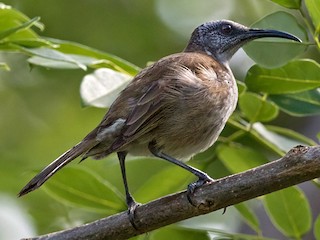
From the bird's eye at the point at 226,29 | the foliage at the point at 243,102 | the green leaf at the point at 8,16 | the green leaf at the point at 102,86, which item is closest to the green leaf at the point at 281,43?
the foliage at the point at 243,102

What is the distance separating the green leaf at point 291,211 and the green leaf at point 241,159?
0.79 feet

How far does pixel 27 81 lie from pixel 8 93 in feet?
0.73

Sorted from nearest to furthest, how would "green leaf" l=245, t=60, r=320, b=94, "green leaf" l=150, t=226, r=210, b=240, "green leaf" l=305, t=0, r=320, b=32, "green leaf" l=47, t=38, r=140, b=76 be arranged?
"green leaf" l=305, t=0, r=320, b=32 < "green leaf" l=245, t=60, r=320, b=94 < "green leaf" l=150, t=226, r=210, b=240 < "green leaf" l=47, t=38, r=140, b=76

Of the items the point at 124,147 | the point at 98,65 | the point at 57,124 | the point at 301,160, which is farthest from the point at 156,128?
the point at 57,124

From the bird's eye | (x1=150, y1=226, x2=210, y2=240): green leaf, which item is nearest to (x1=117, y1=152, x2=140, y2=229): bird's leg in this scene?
(x1=150, y1=226, x2=210, y2=240): green leaf

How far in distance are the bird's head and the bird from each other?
2.93ft

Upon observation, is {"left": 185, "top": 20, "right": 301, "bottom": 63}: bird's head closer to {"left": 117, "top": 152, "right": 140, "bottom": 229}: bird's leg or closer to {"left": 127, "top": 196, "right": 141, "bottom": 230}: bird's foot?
{"left": 117, "top": 152, "right": 140, "bottom": 229}: bird's leg

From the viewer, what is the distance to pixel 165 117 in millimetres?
4547

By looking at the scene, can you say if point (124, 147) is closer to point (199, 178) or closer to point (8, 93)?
point (199, 178)

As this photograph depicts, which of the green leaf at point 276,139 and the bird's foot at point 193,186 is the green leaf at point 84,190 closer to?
the bird's foot at point 193,186

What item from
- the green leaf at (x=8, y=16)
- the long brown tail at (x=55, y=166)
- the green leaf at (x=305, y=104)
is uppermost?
the green leaf at (x=8, y=16)

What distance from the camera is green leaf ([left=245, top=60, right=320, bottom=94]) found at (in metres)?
4.15

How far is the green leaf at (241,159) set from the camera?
450 centimetres

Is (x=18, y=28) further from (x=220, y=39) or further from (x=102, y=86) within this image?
(x=220, y=39)
